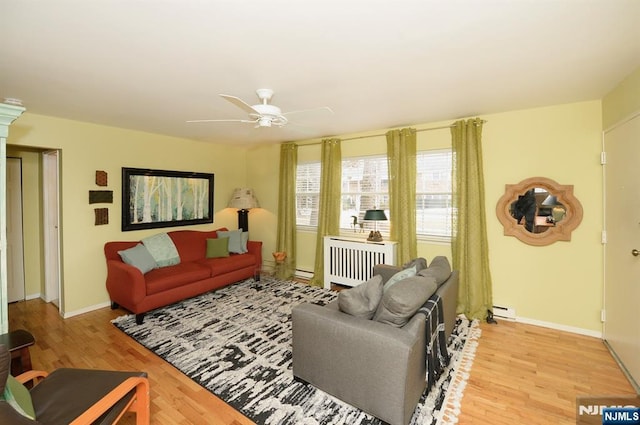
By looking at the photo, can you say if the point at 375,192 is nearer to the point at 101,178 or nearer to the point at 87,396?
the point at 87,396

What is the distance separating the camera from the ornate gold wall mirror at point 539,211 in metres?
3.13

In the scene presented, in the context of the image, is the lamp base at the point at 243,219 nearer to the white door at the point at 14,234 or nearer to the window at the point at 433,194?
the white door at the point at 14,234

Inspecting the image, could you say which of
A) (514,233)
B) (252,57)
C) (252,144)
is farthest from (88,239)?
(514,233)

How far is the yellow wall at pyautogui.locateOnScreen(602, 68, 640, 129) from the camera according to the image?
232 cm

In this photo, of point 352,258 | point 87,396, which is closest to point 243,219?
point 352,258

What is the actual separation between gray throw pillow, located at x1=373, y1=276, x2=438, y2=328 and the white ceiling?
1.68m

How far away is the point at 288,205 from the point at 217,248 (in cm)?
143

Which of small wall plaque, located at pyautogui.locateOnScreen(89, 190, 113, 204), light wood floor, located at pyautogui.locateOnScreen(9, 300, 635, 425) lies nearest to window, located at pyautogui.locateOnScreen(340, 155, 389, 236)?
light wood floor, located at pyautogui.locateOnScreen(9, 300, 635, 425)

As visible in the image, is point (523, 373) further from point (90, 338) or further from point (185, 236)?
point (185, 236)

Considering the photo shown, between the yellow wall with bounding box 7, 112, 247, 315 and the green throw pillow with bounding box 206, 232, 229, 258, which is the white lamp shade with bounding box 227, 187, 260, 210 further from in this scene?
the yellow wall with bounding box 7, 112, 247, 315

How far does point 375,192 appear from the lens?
4.43m

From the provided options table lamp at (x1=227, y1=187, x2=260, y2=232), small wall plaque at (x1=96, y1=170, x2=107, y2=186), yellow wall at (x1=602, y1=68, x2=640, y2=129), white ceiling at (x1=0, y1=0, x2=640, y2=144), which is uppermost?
white ceiling at (x1=0, y1=0, x2=640, y2=144)

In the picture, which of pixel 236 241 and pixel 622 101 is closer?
pixel 622 101

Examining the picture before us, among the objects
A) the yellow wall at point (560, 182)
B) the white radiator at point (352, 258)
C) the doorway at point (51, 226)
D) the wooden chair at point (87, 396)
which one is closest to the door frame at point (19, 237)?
the doorway at point (51, 226)
